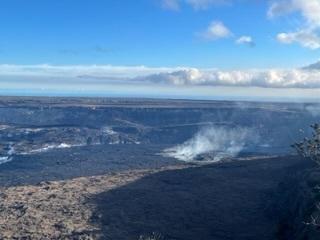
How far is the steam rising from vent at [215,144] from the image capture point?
130 meters

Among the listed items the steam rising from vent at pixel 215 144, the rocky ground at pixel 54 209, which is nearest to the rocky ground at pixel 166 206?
the rocky ground at pixel 54 209

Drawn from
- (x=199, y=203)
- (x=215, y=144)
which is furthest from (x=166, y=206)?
(x=215, y=144)

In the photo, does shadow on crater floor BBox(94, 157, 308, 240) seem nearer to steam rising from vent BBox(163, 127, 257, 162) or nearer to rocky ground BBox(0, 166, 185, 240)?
rocky ground BBox(0, 166, 185, 240)

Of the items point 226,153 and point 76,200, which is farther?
point 226,153

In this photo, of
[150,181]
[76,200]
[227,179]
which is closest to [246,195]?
[227,179]

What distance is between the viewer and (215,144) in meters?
158

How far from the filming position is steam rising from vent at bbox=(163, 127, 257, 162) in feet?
427

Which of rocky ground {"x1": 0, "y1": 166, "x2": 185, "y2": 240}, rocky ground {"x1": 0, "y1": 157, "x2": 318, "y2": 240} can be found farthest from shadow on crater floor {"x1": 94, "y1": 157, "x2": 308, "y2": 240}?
rocky ground {"x1": 0, "y1": 166, "x2": 185, "y2": 240}

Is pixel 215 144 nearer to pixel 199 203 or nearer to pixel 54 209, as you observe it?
pixel 199 203

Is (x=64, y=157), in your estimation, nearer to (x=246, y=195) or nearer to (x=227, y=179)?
(x=227, y=179)

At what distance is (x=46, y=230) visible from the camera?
53.8 meters

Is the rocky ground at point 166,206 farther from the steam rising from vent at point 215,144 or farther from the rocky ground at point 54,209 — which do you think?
the steam rising from vent at point 215,144

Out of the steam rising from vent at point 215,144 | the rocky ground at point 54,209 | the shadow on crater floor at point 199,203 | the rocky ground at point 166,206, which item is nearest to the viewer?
the rocky ground at point 54,209

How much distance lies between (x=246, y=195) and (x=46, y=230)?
27220 millimetres
